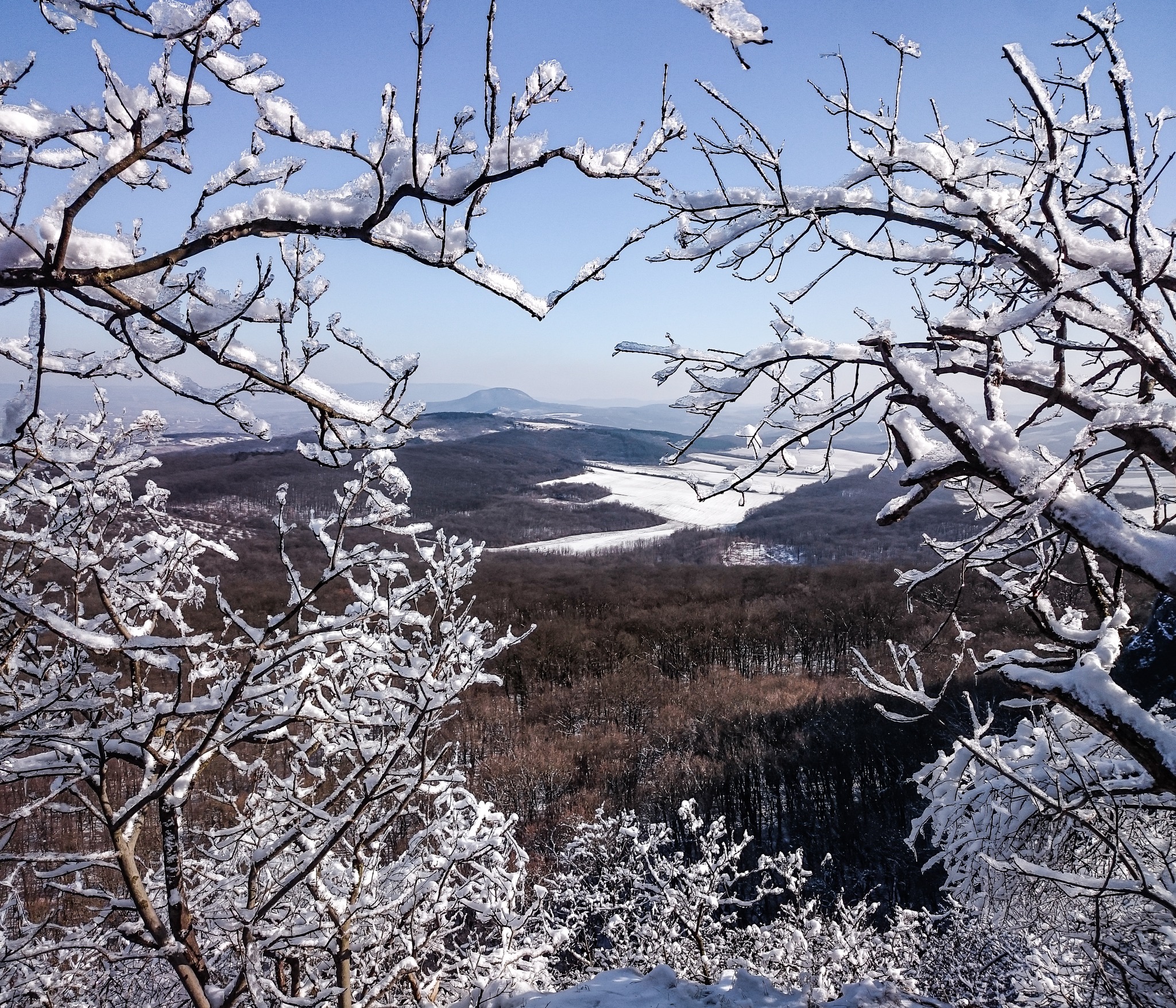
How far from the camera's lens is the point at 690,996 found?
14.6 ft

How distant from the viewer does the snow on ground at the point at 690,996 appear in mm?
4297

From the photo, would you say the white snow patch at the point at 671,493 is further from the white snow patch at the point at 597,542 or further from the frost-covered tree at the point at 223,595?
the frost-covered tree at the point at 223,595

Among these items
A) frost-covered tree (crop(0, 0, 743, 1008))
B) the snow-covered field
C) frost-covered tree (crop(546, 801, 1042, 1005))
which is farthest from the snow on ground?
the snow-covered field

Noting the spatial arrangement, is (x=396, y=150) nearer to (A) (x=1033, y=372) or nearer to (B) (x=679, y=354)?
(B) (x=679, y=354)

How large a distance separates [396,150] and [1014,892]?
649 centimetres

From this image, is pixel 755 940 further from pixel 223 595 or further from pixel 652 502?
pixel 652 502

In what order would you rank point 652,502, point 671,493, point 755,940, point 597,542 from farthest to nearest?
point 671,493, point 652,502, point 597,542, point 755,940

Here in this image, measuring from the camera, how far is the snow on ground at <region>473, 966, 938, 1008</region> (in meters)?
4.30

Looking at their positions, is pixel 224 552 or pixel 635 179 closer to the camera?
pixel 635 179

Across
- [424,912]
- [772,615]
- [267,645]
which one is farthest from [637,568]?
[267,645]

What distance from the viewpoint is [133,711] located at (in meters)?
3.39

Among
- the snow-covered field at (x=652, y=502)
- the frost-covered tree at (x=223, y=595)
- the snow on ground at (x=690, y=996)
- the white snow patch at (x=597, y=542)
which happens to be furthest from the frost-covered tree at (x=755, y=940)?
the white snow patch at (x=597, y=542)

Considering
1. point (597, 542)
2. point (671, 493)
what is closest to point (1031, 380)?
point (597, 542)

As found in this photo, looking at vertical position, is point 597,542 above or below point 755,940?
above
